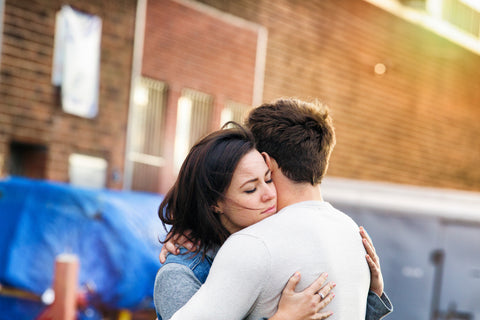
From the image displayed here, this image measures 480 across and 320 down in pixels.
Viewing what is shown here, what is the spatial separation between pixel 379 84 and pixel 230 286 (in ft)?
53.9

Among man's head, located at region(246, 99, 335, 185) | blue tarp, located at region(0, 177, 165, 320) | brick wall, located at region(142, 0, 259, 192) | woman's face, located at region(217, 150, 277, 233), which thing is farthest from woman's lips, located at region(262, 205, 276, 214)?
brick wall, located at region(142, 0, 259, 192)

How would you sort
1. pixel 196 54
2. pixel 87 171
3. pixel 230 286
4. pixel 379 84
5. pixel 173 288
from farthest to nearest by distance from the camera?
pixel 379 84
pixel 196 54
pixel 87 171
pixel 173 288
pixel 230 286

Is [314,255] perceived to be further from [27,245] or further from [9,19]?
[9,19]

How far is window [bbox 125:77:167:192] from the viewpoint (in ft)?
42.8

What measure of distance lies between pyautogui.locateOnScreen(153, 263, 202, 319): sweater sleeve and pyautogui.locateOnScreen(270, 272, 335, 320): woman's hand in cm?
30

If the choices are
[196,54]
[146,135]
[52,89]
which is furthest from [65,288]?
[196,54]

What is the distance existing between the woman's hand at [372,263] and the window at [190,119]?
1082 centimetres

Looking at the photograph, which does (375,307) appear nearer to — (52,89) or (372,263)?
(372,263)

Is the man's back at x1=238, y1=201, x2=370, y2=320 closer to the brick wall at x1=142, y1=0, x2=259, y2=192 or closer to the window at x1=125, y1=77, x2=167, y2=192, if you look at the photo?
the window at x1=125, y1=77, x2=167, y2=192

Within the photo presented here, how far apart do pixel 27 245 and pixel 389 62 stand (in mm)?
12479

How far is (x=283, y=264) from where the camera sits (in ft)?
7.89

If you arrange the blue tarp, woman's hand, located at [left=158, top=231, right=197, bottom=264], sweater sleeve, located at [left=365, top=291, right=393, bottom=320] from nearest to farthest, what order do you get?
woman's hand, located at [left=158, top=231, right=197, bottom=264] → sweater sleeve, located at [left=365, top=291, right=393, bottom=320] → the blue tarp

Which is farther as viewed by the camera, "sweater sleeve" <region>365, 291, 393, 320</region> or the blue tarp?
the blue tarp

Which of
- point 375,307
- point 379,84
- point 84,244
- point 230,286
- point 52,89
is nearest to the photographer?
point 230,286
